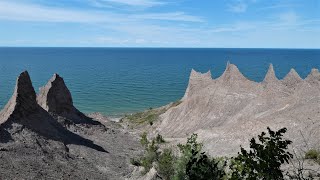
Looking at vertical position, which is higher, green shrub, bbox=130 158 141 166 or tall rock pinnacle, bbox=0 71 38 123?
tall rock pinnacle, bbox=0 71 38 123

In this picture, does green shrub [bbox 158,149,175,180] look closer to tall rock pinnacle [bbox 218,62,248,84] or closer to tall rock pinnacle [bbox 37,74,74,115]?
tall rock pinnacle [bbox 218,62,248,84]

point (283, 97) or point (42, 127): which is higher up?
point (283, 97)

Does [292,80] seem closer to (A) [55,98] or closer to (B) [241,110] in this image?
(B) [241,110]

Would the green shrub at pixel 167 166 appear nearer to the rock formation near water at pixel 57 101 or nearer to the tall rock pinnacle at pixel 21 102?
the tall rock pinnacle at pixel 21 102

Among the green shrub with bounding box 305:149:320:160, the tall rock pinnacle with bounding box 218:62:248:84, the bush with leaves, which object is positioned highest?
the bush with leaves

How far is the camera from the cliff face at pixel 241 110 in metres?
47.0

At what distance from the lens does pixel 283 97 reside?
2256 inches

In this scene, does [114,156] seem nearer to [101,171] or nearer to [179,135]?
[101,171]

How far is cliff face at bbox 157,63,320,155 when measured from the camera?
47.0m

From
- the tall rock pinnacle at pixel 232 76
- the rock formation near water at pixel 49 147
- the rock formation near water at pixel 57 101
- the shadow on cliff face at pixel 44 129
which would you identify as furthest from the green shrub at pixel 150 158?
the tall rock pinnacle at pixel 232 76

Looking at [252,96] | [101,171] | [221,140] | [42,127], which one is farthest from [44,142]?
[252,96]

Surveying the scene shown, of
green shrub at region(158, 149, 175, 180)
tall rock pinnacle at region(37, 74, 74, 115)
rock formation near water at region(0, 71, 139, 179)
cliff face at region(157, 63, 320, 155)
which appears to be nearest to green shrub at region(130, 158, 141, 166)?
rock formation near water at region(0, 71, 139, 179)

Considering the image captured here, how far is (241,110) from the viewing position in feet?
199

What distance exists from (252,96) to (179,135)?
12306mm
